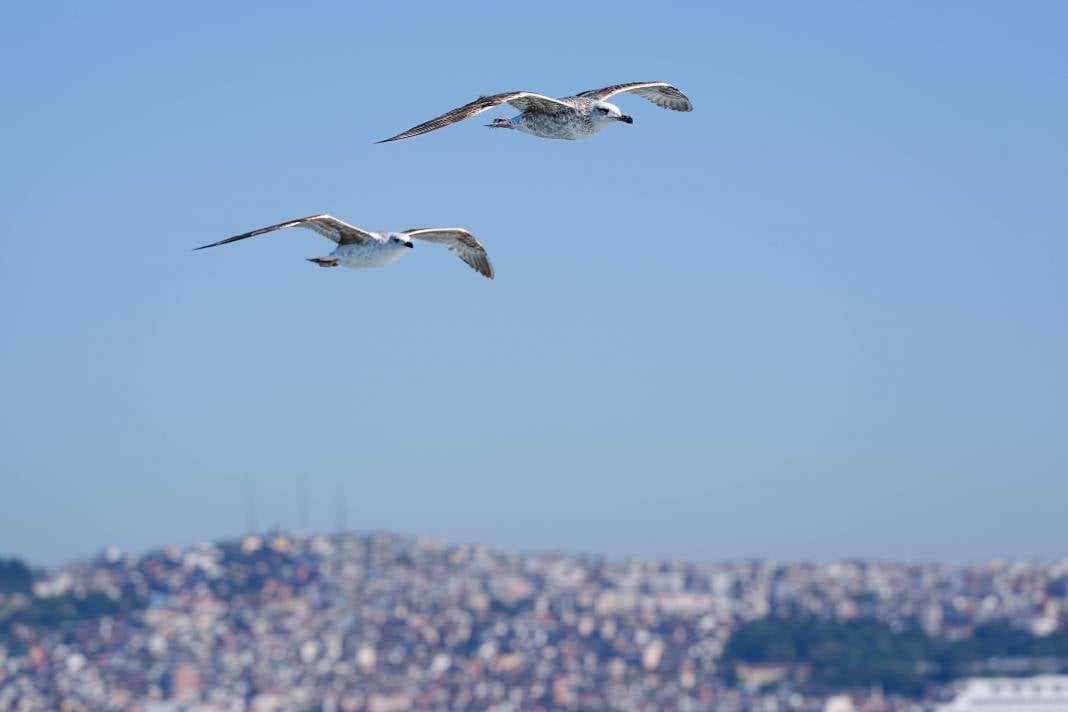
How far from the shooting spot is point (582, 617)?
5010 inches

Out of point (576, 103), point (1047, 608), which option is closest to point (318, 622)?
point (1047, 608)

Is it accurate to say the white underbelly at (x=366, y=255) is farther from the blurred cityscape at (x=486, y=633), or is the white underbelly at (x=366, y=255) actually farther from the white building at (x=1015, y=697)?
the blurred cityscape at (x=486, y=633)

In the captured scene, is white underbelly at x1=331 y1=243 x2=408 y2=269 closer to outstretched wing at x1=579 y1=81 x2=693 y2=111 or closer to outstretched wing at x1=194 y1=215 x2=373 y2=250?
outstretched wing at x1=194 y1=215 x2=373 y2=250

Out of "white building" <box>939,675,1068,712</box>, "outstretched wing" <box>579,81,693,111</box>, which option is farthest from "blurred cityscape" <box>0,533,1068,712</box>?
"outstretched wing" <box>579,81,693,111</box>

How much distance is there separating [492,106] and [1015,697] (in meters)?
91.4

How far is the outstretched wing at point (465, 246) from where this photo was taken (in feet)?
56.1

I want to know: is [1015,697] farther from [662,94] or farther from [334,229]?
[334,229]

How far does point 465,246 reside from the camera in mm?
17344

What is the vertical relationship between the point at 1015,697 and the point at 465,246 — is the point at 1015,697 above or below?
above

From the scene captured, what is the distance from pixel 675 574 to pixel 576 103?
136831mm

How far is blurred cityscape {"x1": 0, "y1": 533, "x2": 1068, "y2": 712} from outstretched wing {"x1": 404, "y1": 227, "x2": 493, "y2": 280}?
9211 cm

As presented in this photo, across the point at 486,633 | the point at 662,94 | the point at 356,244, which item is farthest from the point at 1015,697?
the point at 356,244

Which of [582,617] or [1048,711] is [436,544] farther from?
[1048,711]

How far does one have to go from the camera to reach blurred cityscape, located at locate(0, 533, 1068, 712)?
113 meters
